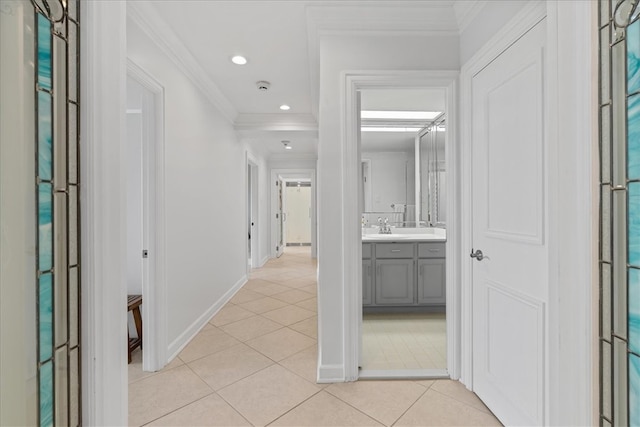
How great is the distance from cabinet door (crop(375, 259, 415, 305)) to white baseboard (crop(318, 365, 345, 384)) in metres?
1.30

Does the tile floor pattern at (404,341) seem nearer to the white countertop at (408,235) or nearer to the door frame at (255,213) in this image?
the white countertop at (408,235)

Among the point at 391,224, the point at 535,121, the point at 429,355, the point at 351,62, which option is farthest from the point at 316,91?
the point at 429,355

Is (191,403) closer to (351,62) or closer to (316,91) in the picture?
(351,62)

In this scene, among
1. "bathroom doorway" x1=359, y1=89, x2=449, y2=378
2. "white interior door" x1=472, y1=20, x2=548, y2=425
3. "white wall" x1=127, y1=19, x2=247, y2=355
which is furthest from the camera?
"bathroom doorway" x1=359, y1=89, x2=449, y2=378

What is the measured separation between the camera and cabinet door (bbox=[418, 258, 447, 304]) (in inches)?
122

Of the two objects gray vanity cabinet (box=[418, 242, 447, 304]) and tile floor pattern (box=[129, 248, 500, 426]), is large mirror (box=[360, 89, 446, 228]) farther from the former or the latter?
tile floor pattern (box=[129, 248, 500, 426])

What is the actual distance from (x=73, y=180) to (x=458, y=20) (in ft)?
7.32

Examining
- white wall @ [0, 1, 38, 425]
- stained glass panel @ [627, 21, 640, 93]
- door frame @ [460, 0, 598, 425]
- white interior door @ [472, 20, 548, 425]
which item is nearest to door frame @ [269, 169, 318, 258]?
white interior door @ [472, 20, 548, 425]

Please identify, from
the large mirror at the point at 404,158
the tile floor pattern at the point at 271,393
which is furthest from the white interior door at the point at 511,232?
the large mirror at the point at 404,158

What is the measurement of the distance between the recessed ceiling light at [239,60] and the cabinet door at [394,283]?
2351 millimetres

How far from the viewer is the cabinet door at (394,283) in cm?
Result: 310

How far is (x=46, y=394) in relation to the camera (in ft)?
1.57

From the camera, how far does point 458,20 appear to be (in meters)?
1.85

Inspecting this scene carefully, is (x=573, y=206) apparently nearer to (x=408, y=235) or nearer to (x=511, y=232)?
(x=511, y=232)
